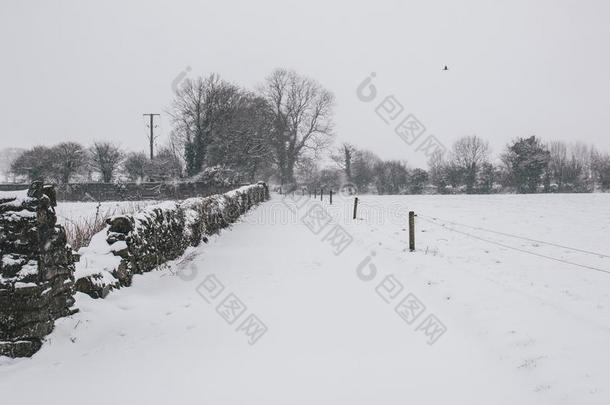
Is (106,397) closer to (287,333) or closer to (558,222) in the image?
(287,333)

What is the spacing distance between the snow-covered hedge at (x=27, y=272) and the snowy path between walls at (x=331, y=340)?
0.66ft

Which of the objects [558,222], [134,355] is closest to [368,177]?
[558,222]

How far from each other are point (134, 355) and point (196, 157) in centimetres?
3196

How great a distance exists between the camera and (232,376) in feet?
12.1

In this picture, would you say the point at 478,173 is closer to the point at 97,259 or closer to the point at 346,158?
the point at 346,158

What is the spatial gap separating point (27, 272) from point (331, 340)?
131 inches

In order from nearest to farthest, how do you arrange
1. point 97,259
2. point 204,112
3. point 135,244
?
point 97,259 < point 135,244 < point 204,112

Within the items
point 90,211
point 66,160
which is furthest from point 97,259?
point 66,160

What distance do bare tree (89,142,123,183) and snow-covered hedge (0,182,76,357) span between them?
1753 inches

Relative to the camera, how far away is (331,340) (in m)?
4.47

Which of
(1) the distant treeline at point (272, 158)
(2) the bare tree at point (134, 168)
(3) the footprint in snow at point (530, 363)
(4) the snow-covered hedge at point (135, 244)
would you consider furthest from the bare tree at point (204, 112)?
(3) the footprint in snow at point (530, 363)

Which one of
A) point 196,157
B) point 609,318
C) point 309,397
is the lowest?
point 309,397

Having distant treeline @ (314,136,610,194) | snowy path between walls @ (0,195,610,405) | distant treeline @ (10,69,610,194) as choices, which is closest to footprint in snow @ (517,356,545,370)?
snowy path between walls @ (0,195,610,405)

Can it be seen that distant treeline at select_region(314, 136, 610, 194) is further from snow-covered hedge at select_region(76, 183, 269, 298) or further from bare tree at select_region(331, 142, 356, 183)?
snow-covered hedge at select_region(76, 183, 269, 298)
